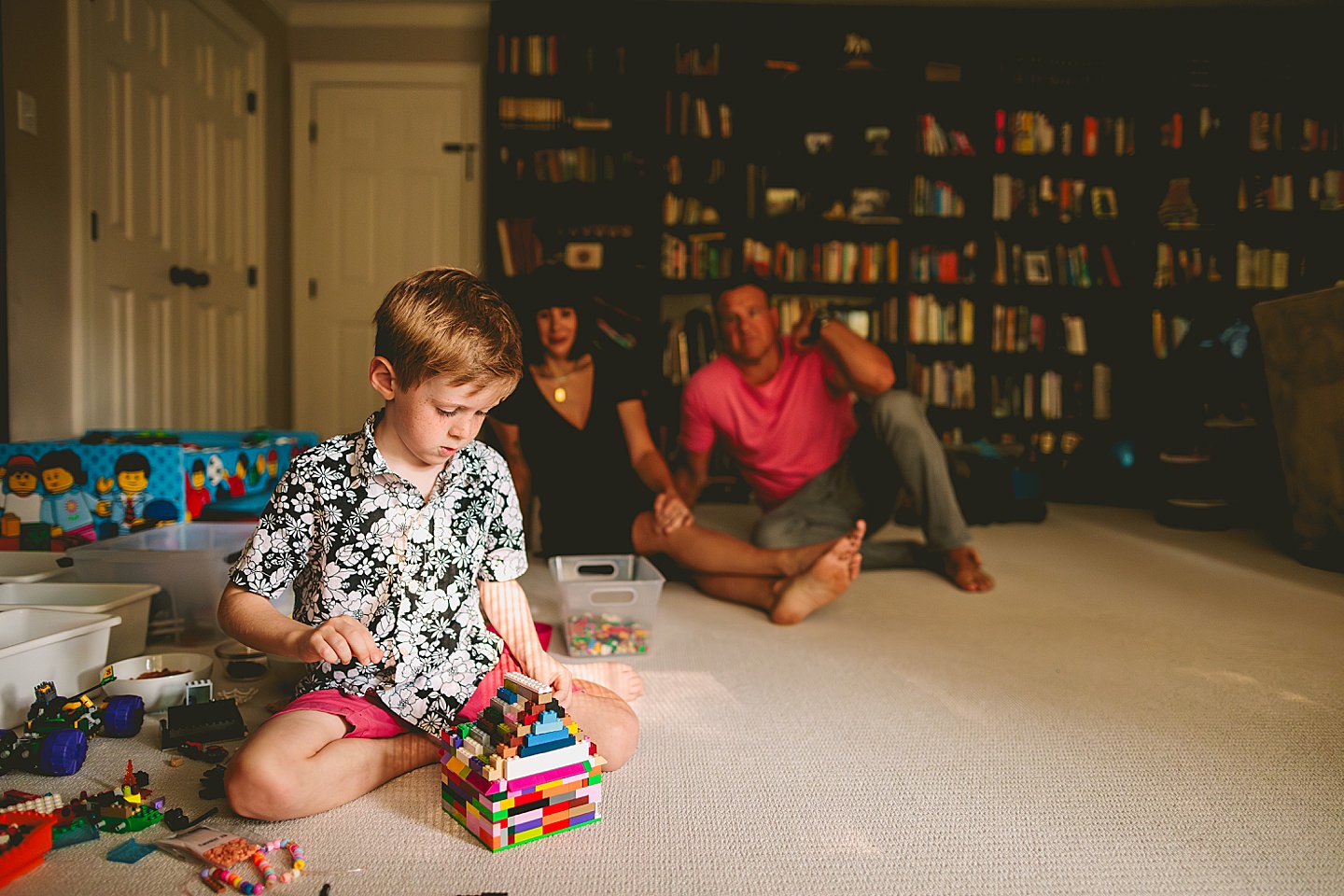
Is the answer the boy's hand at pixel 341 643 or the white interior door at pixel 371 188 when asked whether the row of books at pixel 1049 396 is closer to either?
the white interior door at pixel 371 188

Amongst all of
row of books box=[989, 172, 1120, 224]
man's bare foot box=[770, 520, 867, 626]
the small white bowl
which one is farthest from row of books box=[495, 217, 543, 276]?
the small white bowl

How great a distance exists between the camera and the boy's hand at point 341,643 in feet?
3.11

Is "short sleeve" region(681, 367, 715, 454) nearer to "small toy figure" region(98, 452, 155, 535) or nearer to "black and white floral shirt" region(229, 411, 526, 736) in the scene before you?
"black and white floral shirt" region(229, 411, 526, 736)

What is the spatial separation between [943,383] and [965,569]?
2.12 meters

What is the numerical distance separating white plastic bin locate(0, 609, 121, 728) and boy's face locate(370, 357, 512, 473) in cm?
66

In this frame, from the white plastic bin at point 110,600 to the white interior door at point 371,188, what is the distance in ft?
9.63

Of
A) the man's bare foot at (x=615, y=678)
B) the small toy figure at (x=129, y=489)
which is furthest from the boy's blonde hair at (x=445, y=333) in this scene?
the small toy figure at (x=129, y=489)

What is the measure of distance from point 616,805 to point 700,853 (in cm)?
15

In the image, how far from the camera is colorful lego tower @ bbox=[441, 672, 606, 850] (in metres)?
0.96

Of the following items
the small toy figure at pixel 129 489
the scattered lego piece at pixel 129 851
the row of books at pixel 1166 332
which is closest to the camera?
the scattered lego piece at pixel 129 851

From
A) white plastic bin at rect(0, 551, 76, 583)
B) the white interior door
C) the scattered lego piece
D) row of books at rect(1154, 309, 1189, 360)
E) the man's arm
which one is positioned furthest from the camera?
the white interior door

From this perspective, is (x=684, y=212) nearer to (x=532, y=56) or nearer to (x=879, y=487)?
(x=532, y=56)

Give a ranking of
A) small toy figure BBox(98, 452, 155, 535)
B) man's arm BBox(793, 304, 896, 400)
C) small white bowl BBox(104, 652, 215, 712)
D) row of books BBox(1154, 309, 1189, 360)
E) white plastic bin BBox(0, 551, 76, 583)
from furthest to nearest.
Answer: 1. row of books BBox(1154, 309, 1189, 360)
2. man's arm BBox(793, 304, 896, 400)
3. small toy figure BBox(98, 452, 155, 535)
4. white plastic bin BBox(0, 551, 76, 583)
5. small white bowl BBox(104, 652, 215, 712)

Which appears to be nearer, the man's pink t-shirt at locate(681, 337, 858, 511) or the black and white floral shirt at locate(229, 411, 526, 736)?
the black and white floral shirt at locate(229, 411, 526, 736)
